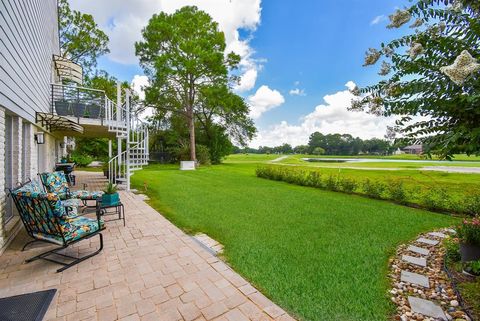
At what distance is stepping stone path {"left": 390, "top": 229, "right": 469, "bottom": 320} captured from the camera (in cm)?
205

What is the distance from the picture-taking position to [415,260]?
3.11 m

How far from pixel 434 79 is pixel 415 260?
8.86ft

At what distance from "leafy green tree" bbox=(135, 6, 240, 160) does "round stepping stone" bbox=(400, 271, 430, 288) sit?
17.2 m

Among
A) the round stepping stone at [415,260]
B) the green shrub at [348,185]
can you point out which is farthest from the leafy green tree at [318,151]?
the round stepping stone at [415,260]

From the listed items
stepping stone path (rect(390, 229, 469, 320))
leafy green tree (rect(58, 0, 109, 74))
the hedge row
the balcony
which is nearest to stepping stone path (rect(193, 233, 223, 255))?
stepping stone path (rect(390, 229, 469, 320))

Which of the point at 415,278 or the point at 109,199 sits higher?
the point at 109,199

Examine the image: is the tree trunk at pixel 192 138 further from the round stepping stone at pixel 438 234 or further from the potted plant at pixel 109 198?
the round stepping stone at pixel 438 234

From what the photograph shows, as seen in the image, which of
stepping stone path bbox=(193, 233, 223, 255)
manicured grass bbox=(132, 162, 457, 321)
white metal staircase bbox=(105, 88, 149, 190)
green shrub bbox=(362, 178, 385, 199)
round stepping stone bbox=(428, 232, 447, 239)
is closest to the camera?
manicured grass bbox=(132, 162, 457, 321)

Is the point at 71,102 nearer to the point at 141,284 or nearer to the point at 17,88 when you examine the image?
the point at 17,88

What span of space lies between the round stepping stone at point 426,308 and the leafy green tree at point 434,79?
1.51 meters

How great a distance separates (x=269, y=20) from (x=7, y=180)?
11.1m

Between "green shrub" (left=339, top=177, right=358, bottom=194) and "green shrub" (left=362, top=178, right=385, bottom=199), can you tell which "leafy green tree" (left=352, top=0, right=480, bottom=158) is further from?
"green shrub" (left=339, top=177, right=358, bottom=194)

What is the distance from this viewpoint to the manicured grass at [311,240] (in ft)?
7.33

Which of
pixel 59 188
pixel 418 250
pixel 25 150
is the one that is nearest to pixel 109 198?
pixel 59 188
